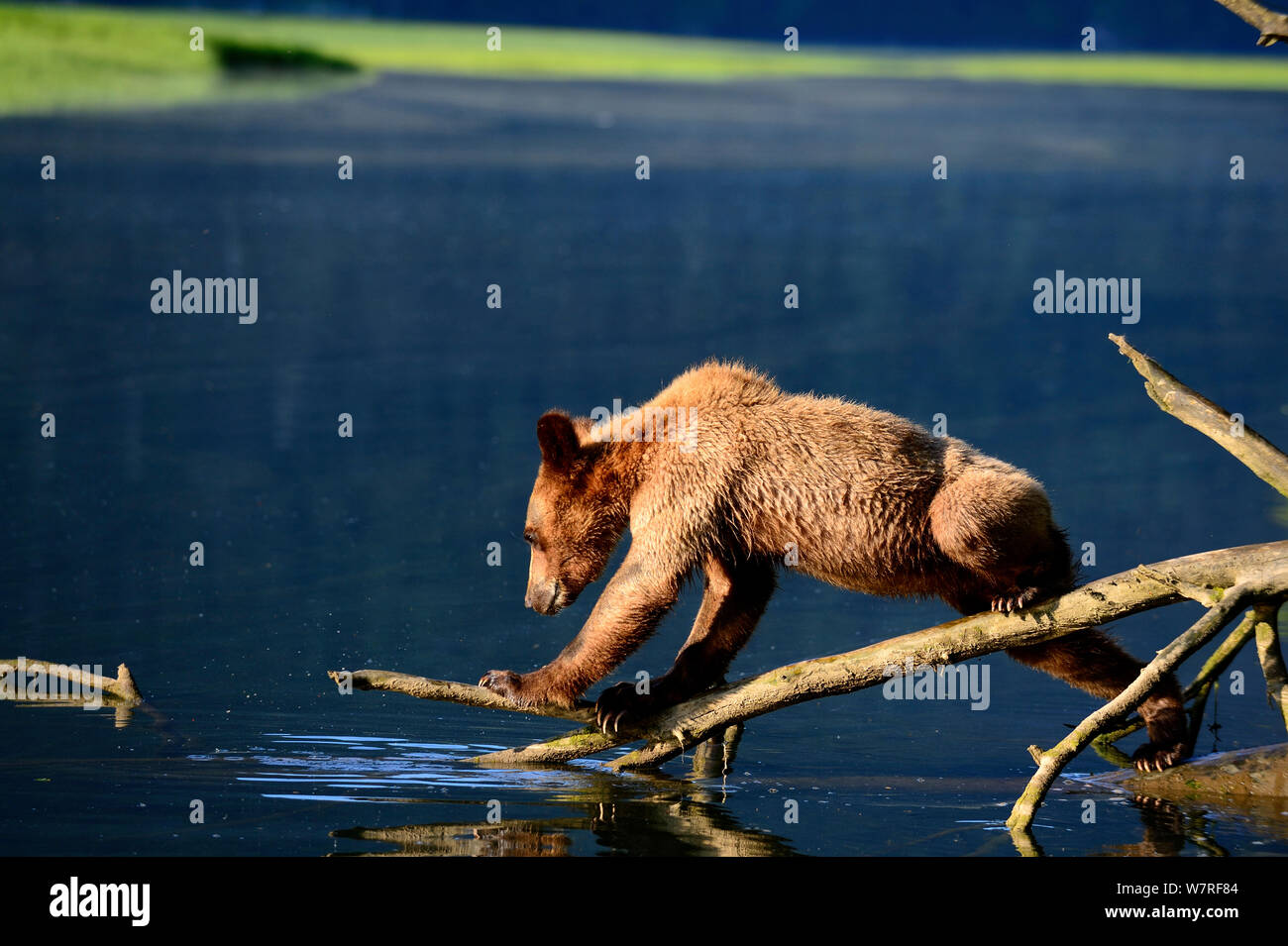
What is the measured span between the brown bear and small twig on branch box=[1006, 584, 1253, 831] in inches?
20.0

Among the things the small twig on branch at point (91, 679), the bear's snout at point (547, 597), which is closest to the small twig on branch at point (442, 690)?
the bear's snout at point (547, 597)

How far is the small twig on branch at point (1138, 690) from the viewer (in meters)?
6.77

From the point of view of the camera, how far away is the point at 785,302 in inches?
1024

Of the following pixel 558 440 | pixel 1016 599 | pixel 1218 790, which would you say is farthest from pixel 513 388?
pixel 1016 599

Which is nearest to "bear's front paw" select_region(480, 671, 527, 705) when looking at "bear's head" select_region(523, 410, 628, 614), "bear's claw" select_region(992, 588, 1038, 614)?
"bear's head" select_region(523, 410, 628, 614)

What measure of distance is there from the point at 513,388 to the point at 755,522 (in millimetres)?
13765

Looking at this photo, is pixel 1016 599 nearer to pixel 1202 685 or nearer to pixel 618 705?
pixel 1202 685

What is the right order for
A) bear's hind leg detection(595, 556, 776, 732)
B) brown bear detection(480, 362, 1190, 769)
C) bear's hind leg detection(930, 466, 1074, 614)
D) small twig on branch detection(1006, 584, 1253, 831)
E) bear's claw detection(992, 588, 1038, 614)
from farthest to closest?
bear's hind leg detection(595, 556, 776, 732) → brown bear detection(480, 362, 1190, 769) → bear's hind leg detection(930, 466, 1074, 614) → bear's claw detection(992, 588, 1038, 614) → small twig on branch detection(1006, 584, 1253, 831)

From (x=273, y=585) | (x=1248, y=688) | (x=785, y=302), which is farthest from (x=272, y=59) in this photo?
(x=1248, y=688)

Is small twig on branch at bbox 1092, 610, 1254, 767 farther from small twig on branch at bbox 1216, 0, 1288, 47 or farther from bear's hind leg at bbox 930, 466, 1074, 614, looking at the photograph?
small twig on branch at bbox 1216, 0, 1288, 47

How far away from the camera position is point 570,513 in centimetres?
798

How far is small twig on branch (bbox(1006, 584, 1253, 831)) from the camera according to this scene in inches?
267

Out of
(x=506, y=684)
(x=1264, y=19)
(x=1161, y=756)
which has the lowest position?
(x=1161, y=756)

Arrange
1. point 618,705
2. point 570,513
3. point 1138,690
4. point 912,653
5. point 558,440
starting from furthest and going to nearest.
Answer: point 570,513 < point 558,440 < point 618,705 < point 912,653 < point 1138,690
